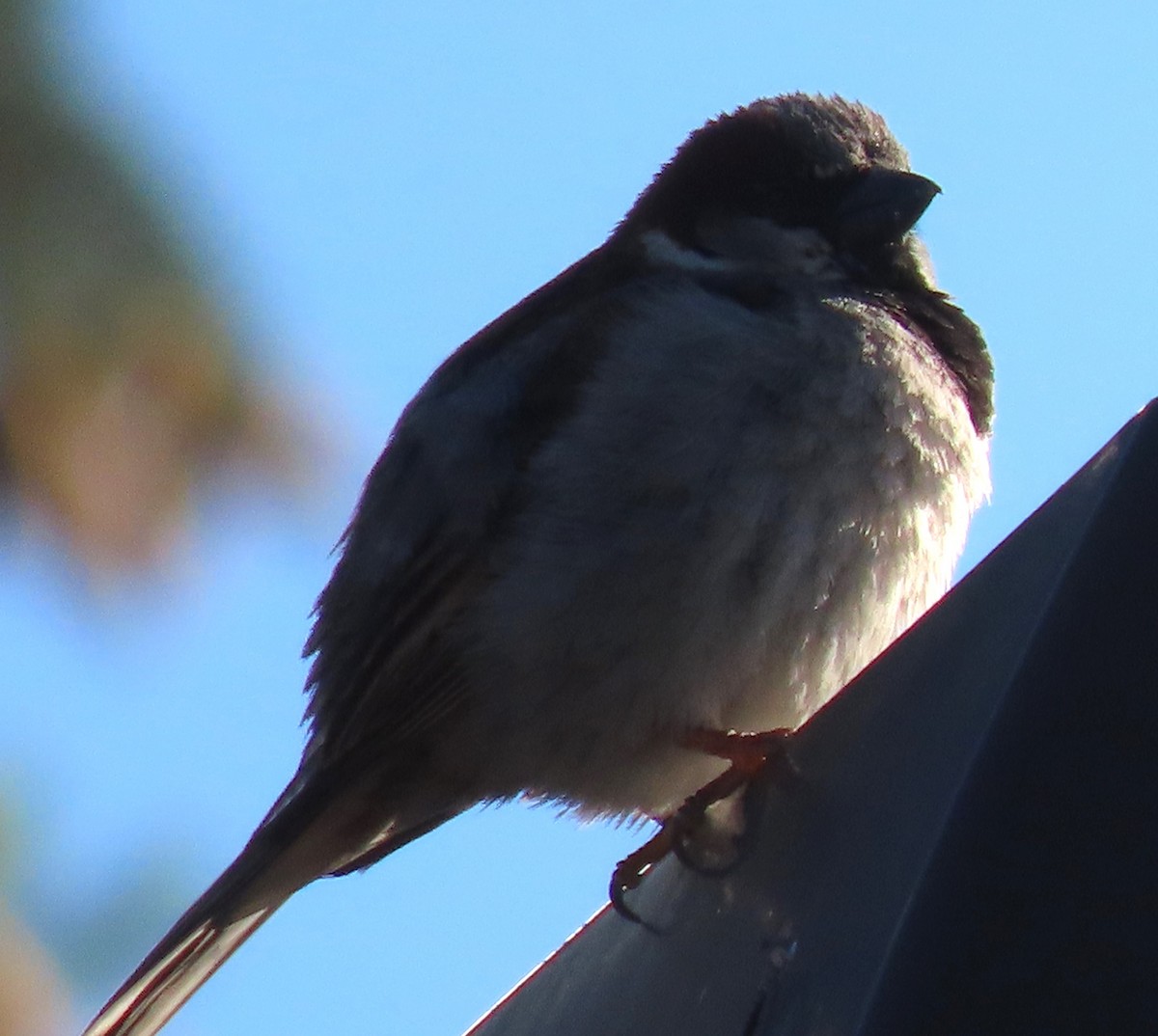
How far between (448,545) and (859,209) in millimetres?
912

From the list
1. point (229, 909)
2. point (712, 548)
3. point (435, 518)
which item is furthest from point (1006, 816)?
point (229, 909)

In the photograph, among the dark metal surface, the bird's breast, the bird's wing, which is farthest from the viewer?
the bird's wing

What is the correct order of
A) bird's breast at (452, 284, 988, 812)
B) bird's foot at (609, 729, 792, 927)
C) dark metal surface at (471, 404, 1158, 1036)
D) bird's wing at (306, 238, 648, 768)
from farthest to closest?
1. bird's wing at (306, 238, 648, 768)
2. bird's breast at (452, 284, 988, 812)
3. bird's foot at (609, 729, 792, 927)
4. dark metal surface at (471, 404, 1158, 1036)

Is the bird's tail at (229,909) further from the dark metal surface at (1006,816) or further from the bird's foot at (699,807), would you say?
the dark metal surface at (1006,816)

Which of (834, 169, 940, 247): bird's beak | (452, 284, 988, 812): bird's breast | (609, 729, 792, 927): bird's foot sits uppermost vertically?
(834, 169, 940, 247): bird's beak

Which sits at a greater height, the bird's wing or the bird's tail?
the bird's wing

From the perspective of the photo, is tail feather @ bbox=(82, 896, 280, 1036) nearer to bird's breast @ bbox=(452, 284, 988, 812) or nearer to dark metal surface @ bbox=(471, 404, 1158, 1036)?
bird's breast @ bbox=(452, 284, 988, 812)

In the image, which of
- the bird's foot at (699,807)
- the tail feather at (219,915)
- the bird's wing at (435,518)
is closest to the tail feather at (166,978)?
the tail feather at (219,915)

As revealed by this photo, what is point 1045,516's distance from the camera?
117cm

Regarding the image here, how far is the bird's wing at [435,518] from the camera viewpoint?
247 cm

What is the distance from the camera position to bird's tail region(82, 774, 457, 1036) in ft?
8.20

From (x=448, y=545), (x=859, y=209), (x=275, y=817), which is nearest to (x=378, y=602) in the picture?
(x=448, y=545)

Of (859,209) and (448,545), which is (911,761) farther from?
(859,209)

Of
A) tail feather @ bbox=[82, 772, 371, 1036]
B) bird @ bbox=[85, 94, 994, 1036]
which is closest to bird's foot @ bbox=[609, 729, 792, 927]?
bird @ bbox=[85, 94, 994, 1036]
